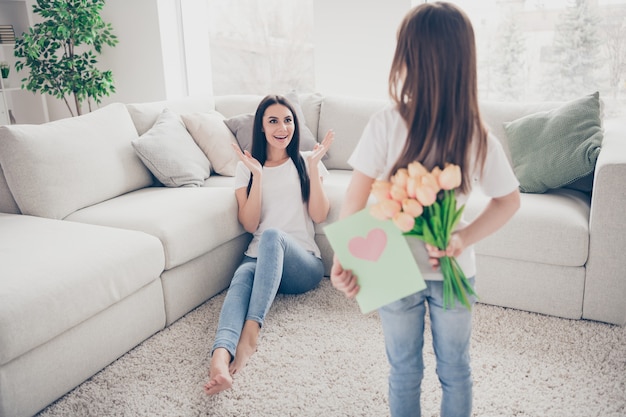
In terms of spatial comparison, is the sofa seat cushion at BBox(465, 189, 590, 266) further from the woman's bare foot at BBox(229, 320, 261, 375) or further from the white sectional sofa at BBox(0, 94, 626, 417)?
the woman's bare foot at BBox(229, 320, 261, 375)

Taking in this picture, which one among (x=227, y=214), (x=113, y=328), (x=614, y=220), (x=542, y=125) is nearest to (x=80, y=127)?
(x=227, y=214)

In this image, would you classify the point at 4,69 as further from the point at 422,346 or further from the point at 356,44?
the point at 422,346

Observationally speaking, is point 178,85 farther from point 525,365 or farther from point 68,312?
point 525,365

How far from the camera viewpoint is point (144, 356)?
2.01 metres

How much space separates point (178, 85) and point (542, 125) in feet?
9.91

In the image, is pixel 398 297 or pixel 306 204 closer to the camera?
pixel 398 297

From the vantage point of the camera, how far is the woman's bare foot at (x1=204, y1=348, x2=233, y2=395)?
5.70 ft

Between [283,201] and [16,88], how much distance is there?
129 inches

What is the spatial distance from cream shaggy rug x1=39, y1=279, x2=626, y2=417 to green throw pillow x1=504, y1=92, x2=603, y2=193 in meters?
0.60

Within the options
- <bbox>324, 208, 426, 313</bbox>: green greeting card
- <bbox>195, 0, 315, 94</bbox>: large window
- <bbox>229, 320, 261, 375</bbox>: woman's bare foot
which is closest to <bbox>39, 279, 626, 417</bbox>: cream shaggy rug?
<bbox>229, 320, 261, 375</bbox>: woman's bare foot

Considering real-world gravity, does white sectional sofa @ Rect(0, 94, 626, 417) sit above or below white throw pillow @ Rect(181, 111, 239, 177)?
below

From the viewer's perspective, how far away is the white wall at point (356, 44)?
359 cm

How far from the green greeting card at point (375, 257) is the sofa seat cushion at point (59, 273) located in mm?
984

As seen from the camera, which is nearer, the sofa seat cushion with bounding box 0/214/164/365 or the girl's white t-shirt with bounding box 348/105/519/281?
the girl's white t-shirt with bounding box 348/105/519/281
